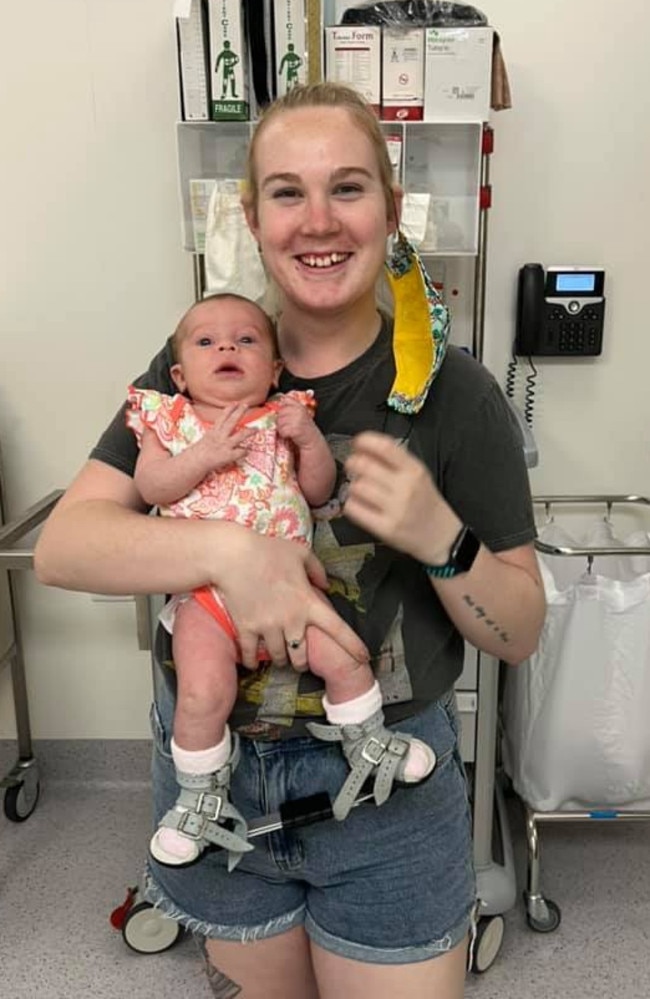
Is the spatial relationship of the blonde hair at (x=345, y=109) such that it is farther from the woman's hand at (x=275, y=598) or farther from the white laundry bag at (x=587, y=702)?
the white laundry bag at (x=587, y=702)

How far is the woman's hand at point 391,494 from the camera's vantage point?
868mm

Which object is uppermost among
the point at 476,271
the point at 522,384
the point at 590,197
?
the point at 590,197

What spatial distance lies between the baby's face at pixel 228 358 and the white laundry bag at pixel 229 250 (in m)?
0.65

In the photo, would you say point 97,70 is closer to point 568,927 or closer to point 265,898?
point 265,898

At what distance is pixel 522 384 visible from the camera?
2.23 m

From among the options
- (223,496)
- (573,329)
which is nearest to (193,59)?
(573,329)

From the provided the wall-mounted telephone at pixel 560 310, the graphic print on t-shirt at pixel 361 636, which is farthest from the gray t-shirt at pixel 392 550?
the wall-mounted telephone at pixel 560 310

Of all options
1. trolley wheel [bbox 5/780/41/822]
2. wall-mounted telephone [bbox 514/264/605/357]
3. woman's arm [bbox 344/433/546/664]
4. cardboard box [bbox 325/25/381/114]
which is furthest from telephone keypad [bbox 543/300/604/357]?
trolley wheel [bbox 5/780/41/822]

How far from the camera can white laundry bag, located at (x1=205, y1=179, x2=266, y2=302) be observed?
179 centimetres

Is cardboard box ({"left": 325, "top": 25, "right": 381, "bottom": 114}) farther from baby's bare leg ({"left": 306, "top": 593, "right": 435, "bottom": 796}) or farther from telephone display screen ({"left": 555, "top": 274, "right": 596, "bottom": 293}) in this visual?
baby's bare leg ({"left": 306, "top": 593, "right": 435, "bottom": 796})

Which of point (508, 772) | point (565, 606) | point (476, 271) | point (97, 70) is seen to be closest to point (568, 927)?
point (508, 772)

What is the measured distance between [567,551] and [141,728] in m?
1.31

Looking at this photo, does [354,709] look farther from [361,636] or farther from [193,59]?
[193,59]

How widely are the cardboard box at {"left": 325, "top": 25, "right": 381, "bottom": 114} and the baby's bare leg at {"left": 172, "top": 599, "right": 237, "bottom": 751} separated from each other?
122cm
